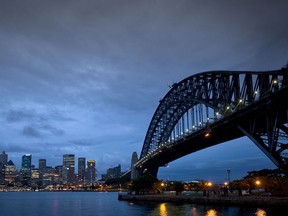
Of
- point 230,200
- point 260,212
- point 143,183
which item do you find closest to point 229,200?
point 230,200

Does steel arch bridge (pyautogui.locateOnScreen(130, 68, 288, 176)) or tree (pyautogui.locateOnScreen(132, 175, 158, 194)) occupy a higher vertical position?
steel arch bridge (pyautogui.locateOnScreen(130, 68, 288, 176))

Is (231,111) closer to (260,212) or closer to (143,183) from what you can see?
(260,212)

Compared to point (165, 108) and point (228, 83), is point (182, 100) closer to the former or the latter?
point (165, 108)

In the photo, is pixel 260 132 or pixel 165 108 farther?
pixel 165 108

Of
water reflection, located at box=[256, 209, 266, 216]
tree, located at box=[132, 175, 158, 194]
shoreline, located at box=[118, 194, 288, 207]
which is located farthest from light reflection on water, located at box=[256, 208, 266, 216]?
tree, located at box=[132, 175, 158, 194]

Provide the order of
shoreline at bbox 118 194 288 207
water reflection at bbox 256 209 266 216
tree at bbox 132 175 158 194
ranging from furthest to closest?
1. tree at bbox 132 175 158 194
2. shoreline at bbox 118 194 288 207
3. water reflection at bbox 256 209 266 216

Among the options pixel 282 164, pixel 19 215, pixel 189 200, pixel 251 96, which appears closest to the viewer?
pixel 282 164

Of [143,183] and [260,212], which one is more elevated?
[143,183]

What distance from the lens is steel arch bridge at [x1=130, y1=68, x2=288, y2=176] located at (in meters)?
48.6

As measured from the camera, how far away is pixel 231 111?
61.8 m

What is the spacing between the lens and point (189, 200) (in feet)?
225

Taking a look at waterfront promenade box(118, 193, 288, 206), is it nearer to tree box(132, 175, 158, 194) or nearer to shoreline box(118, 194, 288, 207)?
shoreline box(118, 194, 288, 207)

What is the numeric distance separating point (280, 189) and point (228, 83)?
2297 cm

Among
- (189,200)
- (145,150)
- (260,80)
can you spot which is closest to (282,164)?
(260,80)
